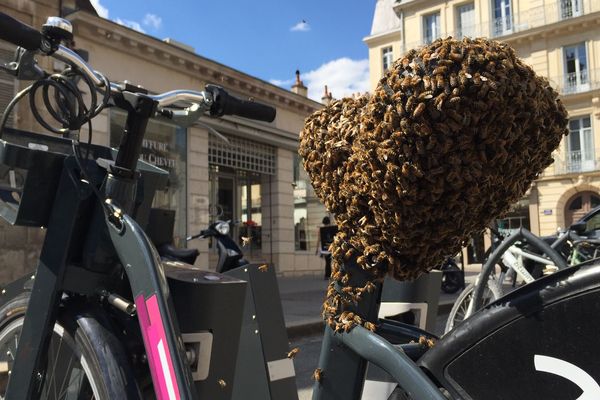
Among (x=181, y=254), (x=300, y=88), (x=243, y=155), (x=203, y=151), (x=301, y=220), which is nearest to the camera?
(x=181, y=254)

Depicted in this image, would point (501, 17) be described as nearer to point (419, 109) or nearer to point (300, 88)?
point (300, 88)

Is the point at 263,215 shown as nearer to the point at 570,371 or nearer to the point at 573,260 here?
the point at 573,260

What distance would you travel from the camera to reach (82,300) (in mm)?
1656

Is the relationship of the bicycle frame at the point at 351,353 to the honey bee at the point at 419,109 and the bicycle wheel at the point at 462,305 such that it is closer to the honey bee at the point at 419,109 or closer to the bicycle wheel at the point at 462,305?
the honey bee at the point at 419,109

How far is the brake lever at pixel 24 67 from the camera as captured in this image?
1651 mm

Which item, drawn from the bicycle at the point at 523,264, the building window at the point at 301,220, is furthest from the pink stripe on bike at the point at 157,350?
the building window at the point at 301,220

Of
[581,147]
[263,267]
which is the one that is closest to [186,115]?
[263,267]

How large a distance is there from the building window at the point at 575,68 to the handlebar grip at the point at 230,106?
1144 inches

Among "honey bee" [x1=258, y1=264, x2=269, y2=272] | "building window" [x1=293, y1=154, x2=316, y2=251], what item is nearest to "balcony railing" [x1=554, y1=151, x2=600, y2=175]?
"building window" [x1=293, y1=154, x2=316, y2=251]

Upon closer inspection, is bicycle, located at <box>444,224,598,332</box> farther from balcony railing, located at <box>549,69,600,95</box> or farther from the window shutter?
balcony railing, located at <box>549,69,600,95</box>

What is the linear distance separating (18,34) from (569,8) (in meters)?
31.4

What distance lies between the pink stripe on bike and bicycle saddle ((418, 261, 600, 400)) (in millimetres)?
594

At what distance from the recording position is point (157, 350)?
132cm

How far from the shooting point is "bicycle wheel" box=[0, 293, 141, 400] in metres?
1.43
